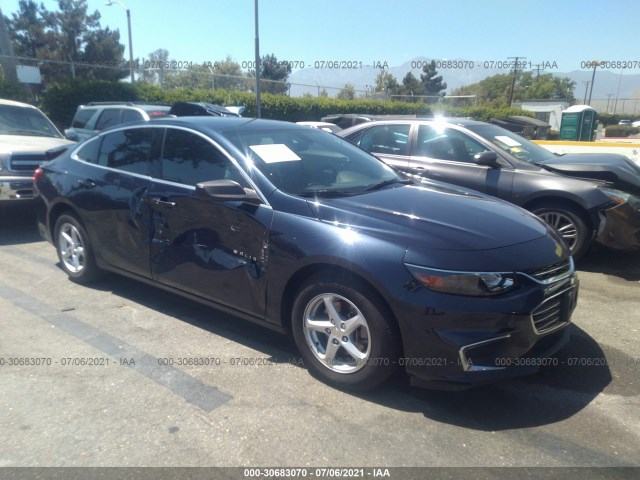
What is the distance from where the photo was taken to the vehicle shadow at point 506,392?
121 inches

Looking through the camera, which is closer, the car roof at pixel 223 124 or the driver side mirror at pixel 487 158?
the car roof at pixel 223 124

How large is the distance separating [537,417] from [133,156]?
371 centimetres

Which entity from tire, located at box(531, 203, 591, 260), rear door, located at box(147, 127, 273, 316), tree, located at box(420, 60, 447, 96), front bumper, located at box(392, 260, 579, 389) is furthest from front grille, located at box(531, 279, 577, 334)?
tree, located at box(420, 60, 447, 96)

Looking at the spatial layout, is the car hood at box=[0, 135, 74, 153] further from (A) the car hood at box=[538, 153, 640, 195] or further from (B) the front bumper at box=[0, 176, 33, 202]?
(A) the car hood at box=[538, 153, 640, 195]

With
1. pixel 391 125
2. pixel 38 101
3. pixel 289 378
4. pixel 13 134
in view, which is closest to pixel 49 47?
pixel 38 101

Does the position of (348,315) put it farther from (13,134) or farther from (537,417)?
(13,134)

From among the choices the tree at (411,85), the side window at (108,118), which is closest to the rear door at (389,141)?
the side window at (108,118)

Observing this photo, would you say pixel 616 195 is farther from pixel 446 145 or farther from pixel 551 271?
pixel 551 271

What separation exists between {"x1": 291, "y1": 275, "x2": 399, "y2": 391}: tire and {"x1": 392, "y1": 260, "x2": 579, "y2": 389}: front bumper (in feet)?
0.46

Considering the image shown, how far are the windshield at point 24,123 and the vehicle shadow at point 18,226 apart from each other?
1.20 meters

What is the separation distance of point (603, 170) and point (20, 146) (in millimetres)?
7348

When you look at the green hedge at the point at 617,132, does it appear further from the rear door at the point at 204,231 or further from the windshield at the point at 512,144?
the rear door at the point at 204,231

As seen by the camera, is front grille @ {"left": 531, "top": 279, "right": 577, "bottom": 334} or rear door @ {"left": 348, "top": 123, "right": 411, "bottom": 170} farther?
rear door @ {"left": 348, "top": 123, "right": 411, "bottom": 170}

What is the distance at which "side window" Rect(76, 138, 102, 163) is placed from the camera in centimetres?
500
